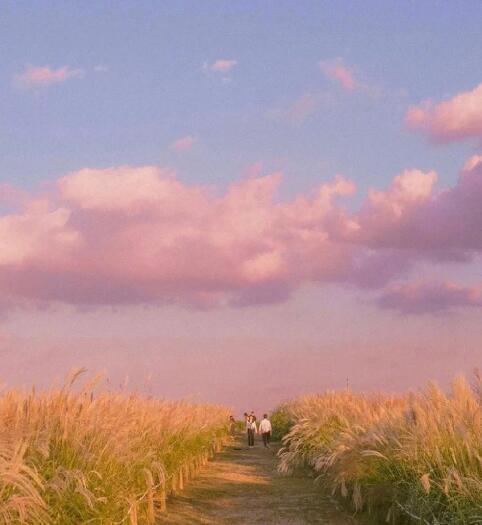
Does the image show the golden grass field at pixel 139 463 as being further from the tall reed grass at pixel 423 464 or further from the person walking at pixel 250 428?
the person walking at pixel 250 428

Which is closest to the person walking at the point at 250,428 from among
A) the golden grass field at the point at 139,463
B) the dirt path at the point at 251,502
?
the dirt path at the point at 251,502

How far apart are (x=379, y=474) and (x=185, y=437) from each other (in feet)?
19.3

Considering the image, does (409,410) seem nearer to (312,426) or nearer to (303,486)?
(303,486)

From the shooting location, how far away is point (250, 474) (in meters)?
17.0

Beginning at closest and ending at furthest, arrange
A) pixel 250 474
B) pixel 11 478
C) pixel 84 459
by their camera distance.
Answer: pixel 11 478 → pixel 84 459 → pixel 250 474

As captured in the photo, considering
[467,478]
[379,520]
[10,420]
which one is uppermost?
[10,420]

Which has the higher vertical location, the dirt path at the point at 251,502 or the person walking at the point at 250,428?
the person walking at the point at 250,428

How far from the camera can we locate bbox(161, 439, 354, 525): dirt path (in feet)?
35.2

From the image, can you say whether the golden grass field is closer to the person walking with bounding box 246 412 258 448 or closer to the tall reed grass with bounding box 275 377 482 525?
the tall reed grass with bounding box 275 377 482 525

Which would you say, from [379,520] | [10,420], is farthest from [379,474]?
[10,420]

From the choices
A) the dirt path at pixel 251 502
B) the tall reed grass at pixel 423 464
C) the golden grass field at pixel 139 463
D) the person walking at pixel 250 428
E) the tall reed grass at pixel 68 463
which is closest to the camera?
the tall reed grass at pixel 68 463

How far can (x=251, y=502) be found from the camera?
12.2 m

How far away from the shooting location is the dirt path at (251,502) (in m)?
10.7

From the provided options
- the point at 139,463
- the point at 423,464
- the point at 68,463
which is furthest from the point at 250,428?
the point at 68,463
